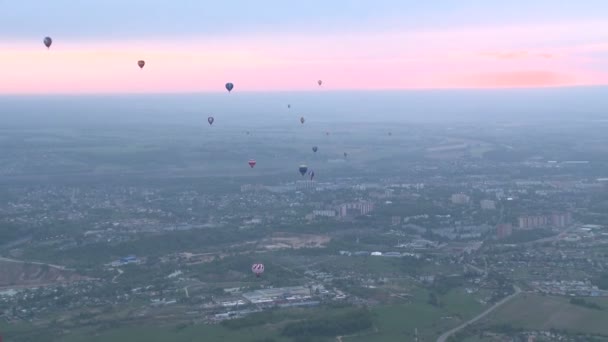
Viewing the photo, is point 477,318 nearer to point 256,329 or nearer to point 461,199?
point 256,329

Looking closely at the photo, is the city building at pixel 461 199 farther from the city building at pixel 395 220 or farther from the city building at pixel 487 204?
the city building at pixel 395 220

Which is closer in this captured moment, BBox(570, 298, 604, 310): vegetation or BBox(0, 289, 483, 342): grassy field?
BBox(0, 289, 483, 342): grassy field

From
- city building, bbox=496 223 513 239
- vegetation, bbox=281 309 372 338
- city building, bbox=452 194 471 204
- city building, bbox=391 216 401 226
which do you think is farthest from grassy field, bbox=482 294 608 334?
city building, bbox=452 194 471 204

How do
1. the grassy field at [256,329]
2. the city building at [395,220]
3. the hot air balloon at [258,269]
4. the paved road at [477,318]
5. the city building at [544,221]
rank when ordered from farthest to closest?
the city building at [395,220]
the city building at [544,221]
the hot air balloon at [258,269]
the paved road at [477,318]
the grassy field at [256,329]

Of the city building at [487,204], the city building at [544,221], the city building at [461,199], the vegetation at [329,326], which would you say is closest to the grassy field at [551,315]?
the vegetation at [329,326]

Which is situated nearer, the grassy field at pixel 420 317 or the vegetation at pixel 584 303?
the grassy field at pixel 420 317

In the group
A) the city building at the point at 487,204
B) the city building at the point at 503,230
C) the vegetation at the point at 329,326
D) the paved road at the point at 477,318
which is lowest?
the paved road at the point at 477,318

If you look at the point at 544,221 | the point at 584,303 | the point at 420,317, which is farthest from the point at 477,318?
the point at 544,221

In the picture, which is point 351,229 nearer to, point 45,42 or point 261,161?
point 45,42

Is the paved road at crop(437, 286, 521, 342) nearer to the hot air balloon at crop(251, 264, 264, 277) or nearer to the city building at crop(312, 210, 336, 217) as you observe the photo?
the hot air balloon at crop(251, 264, 264, 277)

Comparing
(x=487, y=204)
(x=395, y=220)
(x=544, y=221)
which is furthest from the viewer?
(x=487, y=204)
